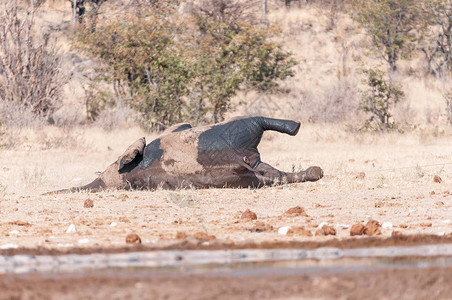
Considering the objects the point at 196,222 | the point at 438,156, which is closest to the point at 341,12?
the point at 438,156

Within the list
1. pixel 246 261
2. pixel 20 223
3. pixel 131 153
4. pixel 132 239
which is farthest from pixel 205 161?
pixel 246 261

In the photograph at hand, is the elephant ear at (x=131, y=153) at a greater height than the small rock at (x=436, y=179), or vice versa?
the elephant ear at (x=131, y=153)

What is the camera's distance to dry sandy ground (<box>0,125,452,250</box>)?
5.67 metres

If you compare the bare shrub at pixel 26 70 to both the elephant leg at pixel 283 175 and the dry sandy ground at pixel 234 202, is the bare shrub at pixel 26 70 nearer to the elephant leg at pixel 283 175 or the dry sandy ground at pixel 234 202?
the dry sandy ground at pixel 234 202

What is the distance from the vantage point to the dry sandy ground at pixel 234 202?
223 inches

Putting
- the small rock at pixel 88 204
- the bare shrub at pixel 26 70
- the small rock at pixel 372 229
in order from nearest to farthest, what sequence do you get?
the small rock at pixel 372 229 → the small rock at pixel 88 204 → the bare shrub at pixel 26 70

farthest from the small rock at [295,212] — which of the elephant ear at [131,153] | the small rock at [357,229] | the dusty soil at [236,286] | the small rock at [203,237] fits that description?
the dusty soil at [236,286]

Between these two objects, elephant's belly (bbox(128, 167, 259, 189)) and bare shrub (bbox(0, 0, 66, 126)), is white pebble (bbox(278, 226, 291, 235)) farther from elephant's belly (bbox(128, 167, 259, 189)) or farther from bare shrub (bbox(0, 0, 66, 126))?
bare shrub (bbox(0, 0, 66, 126))

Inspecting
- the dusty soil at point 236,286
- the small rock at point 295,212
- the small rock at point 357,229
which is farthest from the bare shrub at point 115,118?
the dusty soil at point 236,286

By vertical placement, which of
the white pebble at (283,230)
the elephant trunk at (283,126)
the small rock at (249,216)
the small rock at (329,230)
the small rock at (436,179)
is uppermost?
the elephant trunk at (283,126)

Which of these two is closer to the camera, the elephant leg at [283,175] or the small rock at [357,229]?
the small rock at [357,229]

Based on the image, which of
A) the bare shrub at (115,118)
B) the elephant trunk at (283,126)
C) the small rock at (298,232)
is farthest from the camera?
the bare shrub at (115,118)

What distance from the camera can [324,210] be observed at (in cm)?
706

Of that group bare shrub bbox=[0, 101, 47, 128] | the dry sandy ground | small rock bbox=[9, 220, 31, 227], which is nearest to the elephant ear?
the dry sandy ground
